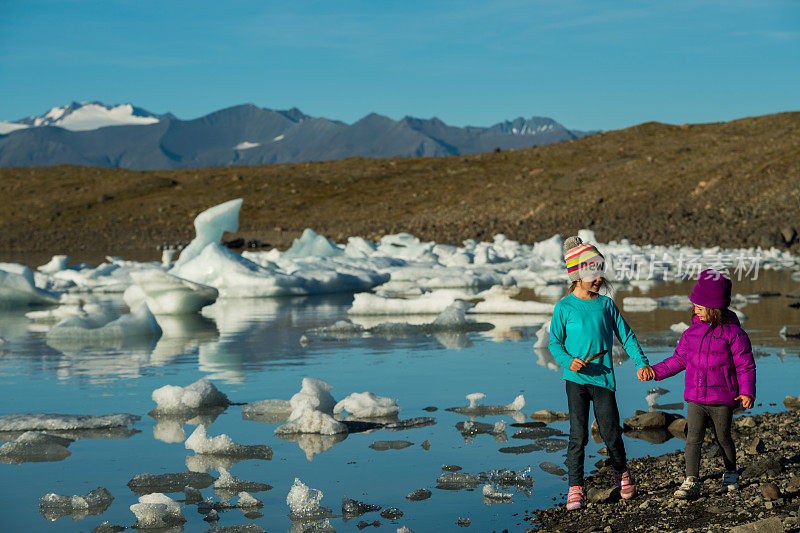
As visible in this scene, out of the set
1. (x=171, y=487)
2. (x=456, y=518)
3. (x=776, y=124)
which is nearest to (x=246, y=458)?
(x=171, y=487)

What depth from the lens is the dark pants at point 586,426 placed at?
504 cm

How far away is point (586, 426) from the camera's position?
204 inches

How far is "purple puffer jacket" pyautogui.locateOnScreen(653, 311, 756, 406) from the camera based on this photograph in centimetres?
504

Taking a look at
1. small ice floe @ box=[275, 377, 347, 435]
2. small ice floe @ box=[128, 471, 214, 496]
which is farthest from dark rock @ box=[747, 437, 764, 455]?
small ice floe @ box=[128, 471, 214, 496]

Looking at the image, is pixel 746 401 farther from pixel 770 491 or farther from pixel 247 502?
pixel 247 502

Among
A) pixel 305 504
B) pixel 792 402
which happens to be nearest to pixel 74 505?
pixel 305 504

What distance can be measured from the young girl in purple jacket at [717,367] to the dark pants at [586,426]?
0.97 feet

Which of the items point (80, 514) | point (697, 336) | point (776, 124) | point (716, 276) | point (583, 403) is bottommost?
point (80, 514)

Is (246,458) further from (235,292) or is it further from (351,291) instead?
(351,291)

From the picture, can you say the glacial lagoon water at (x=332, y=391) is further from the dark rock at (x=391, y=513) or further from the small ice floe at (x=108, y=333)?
the small ice floe at (x=108, y=333)

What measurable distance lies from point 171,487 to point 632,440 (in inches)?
117

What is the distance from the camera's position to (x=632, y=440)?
20.9ft

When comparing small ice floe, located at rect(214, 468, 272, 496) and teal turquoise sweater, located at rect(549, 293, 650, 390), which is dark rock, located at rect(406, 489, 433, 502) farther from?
teal turquoise sweater, located at rect(549, 293, 650, 390)

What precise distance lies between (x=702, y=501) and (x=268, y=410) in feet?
11.6
